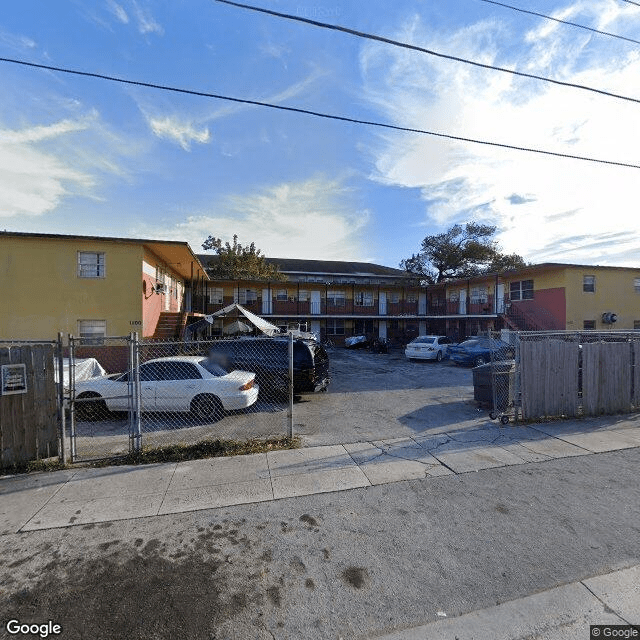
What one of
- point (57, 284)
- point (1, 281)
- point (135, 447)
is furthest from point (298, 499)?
point (1, 281)

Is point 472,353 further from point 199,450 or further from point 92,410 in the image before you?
point 92,410

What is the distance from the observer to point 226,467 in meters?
5.00

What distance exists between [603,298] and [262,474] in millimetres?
25174

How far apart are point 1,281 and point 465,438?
636 inches

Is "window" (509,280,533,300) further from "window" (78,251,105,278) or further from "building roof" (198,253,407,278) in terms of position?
"window" (78,251,105,278)

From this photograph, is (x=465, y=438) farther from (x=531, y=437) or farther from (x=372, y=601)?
(x=372, y=601)

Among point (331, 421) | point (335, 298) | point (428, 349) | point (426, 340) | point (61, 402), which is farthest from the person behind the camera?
point (335, 298)

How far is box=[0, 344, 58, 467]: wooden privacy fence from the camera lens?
4.77 meters

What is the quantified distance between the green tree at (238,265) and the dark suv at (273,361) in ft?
65.0

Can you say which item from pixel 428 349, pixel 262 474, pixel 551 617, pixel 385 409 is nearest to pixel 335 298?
pixel 428 349

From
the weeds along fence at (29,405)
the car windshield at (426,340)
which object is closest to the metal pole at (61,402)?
the weeds along fence at (29,405)

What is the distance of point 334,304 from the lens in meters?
31.7

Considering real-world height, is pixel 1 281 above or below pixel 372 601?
above

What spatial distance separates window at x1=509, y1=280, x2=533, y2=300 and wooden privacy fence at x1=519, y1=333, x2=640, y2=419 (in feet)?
57.0
